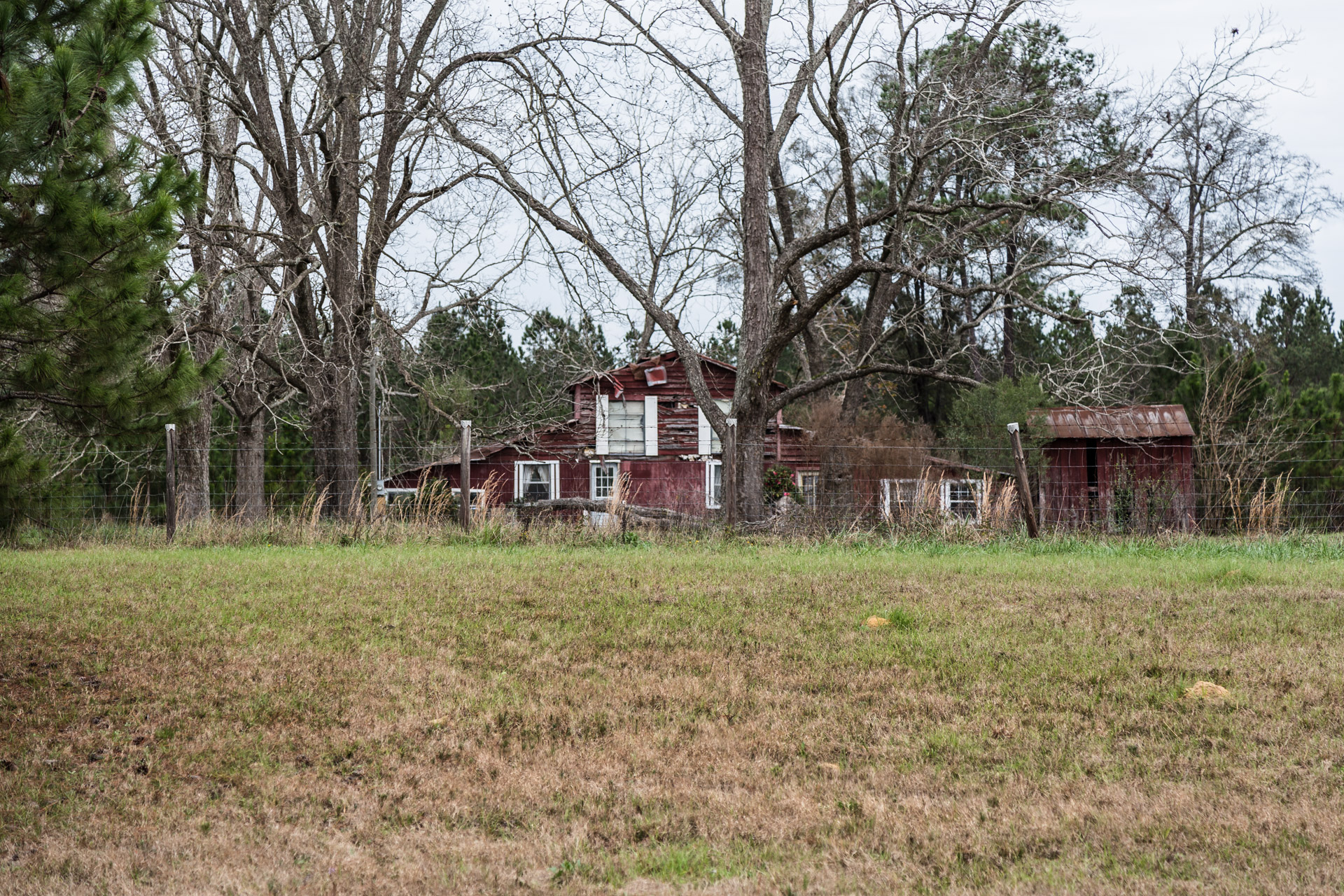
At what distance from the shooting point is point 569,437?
28.4 m

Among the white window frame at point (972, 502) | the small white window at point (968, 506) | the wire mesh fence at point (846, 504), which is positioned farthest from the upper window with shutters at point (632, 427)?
the white window frame at point (972, 502)

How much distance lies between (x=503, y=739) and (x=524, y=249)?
1269 cm

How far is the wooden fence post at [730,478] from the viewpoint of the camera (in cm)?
1375

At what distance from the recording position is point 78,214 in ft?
18.0

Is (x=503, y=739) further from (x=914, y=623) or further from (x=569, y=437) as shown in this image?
(x=569, y=437)

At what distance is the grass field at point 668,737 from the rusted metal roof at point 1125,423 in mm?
13395

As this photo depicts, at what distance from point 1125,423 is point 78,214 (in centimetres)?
2065

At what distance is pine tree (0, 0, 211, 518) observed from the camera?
5.45 m

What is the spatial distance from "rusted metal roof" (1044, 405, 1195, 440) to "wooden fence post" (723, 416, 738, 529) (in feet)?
33.8

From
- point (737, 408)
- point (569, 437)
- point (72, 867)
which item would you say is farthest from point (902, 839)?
point (569, 437)

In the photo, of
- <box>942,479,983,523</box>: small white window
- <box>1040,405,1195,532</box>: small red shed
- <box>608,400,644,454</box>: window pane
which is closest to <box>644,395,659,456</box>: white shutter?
<box>608,400,644,454</box>: window pane

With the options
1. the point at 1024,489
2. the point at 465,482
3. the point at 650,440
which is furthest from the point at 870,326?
the point at 465,482

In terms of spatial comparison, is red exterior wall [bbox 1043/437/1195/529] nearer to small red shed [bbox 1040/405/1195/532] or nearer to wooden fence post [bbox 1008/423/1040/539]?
small red shed [bbox 1040/405/1195/532]

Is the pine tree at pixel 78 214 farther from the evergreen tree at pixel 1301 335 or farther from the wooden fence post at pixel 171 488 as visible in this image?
the evergreen tree at pixel 1301 335
